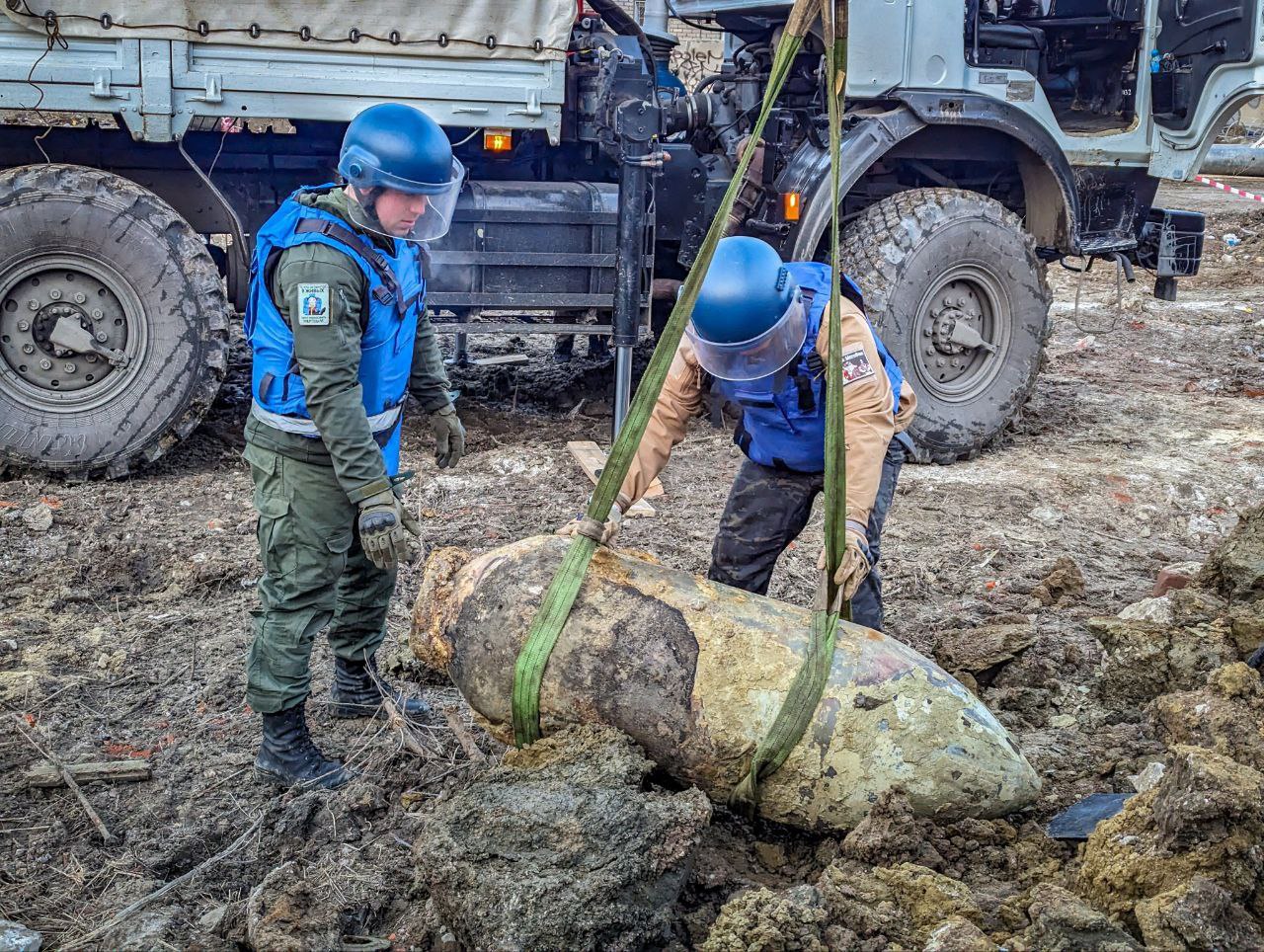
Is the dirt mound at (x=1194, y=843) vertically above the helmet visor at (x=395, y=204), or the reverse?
the helmet visor at (x=395, y=204)

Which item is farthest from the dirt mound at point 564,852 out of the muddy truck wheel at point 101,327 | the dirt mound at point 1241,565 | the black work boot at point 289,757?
the muddy truck wheel at point 101,327

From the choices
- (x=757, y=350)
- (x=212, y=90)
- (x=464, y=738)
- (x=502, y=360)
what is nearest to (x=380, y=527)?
(x=464, y=738)

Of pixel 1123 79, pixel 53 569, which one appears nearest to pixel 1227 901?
pixel 53 569

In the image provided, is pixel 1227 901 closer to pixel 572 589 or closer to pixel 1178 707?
pixel 1178 707

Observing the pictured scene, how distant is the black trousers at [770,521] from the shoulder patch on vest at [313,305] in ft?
4.82

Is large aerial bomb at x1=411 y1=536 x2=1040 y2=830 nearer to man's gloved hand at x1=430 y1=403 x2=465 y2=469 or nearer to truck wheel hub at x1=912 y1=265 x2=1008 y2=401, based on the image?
man's gloved hand at x1=430 y1=403 x2=465 y2=469

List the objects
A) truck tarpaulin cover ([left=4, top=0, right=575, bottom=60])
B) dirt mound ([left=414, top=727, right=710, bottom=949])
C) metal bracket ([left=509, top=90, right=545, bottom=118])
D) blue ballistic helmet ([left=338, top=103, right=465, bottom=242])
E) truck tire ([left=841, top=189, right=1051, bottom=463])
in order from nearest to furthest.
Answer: dirt mound ([left=414, top=727, right=710, bottom=949]), blue ballistic helmet ([left=338, top=103, right=465, bottom=242]), truck tarpaulin cover ([left=4, top=0, right=575, bottom=60]), metal bracket ([left=509, top=90, right=545, bottom=118]), truck tire ([left=841, top=189, right=1051, bottom=463])

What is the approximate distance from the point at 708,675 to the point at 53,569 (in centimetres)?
324

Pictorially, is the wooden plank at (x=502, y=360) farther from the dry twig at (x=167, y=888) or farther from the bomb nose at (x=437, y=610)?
the dry twig at (x=167, y=888)

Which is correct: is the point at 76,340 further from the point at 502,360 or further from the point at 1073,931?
the point at 1073,931

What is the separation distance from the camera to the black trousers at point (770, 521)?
12.4ft

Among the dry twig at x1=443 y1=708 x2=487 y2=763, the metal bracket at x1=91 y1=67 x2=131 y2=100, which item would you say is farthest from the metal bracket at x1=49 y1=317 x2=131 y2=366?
the dry twig at x1=443 y1=708 x2=487 y2=763

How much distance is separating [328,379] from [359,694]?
1.22 m

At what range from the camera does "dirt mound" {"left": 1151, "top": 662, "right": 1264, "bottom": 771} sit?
290 cm
